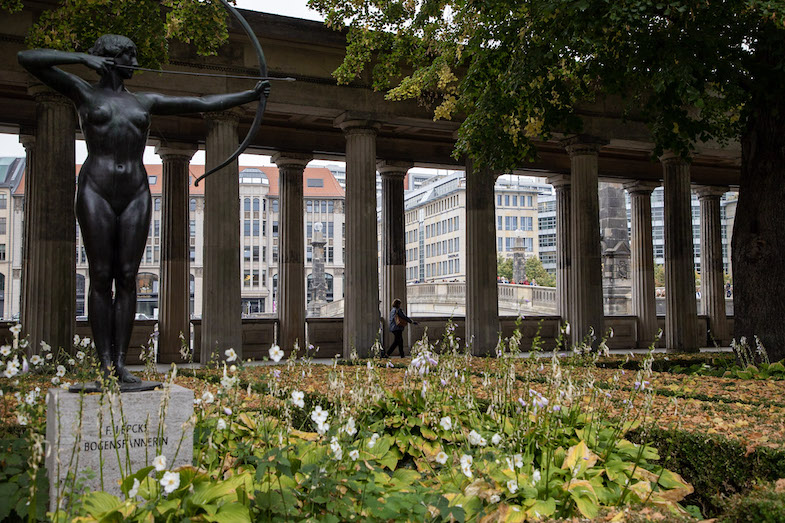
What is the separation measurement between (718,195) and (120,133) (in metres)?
35.4

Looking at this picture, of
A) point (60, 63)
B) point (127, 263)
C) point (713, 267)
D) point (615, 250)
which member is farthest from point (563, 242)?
point (60, 63)

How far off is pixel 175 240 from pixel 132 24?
11.2 m

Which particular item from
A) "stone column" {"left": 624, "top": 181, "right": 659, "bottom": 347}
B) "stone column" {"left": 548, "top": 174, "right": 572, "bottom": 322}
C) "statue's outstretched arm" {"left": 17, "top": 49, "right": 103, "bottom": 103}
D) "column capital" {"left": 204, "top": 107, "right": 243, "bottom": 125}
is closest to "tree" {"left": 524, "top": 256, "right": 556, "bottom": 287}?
"stone column" {"left": 624, "top": 181, "right": 659, "bottom": 347}

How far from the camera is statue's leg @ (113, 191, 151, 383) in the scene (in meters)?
6.68

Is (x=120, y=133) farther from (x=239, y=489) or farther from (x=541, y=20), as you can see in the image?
(x=541, y=20)

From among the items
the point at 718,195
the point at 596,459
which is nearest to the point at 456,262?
the point at 718,195

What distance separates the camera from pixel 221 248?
20250 mm

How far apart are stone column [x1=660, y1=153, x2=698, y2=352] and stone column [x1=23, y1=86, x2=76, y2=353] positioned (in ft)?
68.7

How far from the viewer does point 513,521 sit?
5.29 m

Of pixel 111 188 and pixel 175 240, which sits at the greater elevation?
pixel 175 240

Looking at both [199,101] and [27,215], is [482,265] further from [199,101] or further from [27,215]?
[199,101]

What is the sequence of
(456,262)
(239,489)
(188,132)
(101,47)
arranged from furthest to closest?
(456,262)
(188,132)
(101,47)
(239,489)

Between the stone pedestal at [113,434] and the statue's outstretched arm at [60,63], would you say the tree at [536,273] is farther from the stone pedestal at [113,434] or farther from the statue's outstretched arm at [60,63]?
the stone pedestal at [113,434]

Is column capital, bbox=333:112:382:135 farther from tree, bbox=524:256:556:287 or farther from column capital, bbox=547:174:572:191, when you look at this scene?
tree, bbox=524:256:556:287
